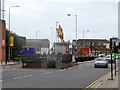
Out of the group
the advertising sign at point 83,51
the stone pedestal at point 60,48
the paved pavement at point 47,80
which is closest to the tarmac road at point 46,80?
the paved pavement at point 47,80

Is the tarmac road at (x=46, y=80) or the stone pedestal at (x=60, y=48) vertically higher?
the stone pedestal at (x=60, y=48)

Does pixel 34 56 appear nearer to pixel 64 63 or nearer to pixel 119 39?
pixel 64 63

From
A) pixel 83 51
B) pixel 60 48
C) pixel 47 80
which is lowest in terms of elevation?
pixel 47 80

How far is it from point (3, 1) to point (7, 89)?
42.3 m

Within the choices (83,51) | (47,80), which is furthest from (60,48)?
(47,80)

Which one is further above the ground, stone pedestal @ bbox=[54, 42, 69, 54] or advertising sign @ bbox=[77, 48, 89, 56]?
stone pedestal @ bbox=[54, 42, 69, 54]

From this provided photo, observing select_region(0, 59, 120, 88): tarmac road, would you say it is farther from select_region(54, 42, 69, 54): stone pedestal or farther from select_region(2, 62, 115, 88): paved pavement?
select_region(54, 42, 69, 54): stone pedestal

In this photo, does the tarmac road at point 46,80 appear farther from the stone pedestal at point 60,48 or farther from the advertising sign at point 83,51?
the advertising sign at point 83,51

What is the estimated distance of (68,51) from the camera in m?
61.3

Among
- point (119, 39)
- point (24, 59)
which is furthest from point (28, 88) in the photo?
point (24, 59)

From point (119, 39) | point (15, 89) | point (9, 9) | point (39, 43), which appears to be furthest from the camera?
point (39, 43)

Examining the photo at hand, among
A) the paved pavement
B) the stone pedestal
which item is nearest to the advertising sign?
the stone pedestal

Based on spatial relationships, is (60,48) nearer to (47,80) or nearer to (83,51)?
(83,51)

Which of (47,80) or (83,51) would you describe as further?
(83,51)
